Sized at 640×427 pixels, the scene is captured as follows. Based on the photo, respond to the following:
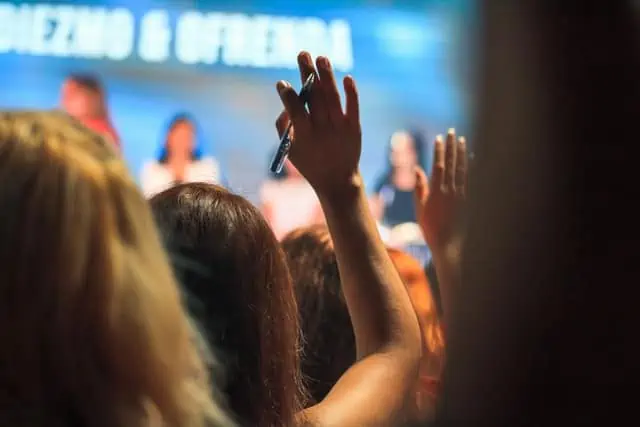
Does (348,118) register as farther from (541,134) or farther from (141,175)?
(141,175)

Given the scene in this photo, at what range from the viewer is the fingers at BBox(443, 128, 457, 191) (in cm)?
76

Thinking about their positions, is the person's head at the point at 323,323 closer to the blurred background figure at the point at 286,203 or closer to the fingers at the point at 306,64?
the fingers at the point at 306,64

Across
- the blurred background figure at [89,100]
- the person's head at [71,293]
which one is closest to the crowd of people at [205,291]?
the person's head at [71,293]

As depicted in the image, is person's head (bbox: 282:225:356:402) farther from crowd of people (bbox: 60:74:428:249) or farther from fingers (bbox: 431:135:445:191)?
crowd of people (bbox: 60:74:428:249)

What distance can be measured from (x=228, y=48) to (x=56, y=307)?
1.92m

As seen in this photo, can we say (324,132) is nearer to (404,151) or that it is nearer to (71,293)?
(71,293)

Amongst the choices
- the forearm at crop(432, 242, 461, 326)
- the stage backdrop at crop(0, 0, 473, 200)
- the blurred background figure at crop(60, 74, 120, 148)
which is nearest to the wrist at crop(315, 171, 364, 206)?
the forearm at crop(432, 242, 461, 326)

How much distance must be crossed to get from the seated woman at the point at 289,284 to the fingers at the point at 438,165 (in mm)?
162

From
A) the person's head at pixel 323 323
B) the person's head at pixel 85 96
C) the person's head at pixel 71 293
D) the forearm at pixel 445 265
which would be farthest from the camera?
the person's head at pixel 85 96

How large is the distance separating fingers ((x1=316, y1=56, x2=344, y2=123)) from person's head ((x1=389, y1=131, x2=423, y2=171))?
5.31ft

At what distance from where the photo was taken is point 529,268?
0.26 meters

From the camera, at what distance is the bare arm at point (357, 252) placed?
617 mm

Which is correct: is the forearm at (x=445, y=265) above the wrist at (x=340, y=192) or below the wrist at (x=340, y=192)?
below

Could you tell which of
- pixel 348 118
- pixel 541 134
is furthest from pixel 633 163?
pixel 348 118
